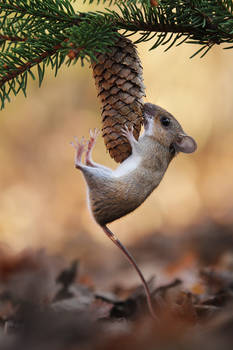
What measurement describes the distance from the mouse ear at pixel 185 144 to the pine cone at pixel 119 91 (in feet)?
0.62

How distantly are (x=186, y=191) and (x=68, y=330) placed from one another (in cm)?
314

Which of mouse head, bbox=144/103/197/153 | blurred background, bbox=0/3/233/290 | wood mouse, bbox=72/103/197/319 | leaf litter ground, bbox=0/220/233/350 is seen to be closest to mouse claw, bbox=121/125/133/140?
wood mouse, bbox=72/103/197/319

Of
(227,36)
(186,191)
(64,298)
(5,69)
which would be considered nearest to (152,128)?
(227,36)

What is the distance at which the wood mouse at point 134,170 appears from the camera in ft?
4.34

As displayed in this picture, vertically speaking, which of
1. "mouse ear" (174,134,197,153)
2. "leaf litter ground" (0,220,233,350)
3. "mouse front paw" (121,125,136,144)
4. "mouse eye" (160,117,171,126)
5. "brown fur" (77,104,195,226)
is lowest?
"leaf litter ground" (0,220,233,350)

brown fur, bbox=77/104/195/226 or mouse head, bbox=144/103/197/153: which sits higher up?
mouse head, bbox=144/103/197/153

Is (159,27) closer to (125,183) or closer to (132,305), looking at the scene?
(125,183)

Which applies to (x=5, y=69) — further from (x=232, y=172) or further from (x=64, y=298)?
(x=232, y=172)

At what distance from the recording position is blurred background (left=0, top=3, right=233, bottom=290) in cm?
383

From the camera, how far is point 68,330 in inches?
44.1

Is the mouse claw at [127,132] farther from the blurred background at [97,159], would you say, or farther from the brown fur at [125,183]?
the blurred background at [97,159]

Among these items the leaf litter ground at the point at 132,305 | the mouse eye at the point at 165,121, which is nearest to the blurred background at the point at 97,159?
the leaf litter ground at the point at 132,305

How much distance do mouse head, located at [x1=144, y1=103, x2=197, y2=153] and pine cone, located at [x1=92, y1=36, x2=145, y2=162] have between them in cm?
7

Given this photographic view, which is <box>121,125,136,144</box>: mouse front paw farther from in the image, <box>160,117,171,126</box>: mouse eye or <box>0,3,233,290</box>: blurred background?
<box>0,3,233,290</box>: blurred background
